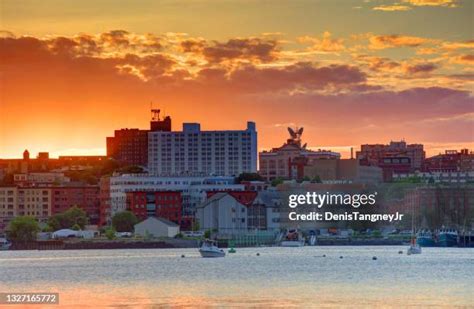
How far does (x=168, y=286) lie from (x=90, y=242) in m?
22.1

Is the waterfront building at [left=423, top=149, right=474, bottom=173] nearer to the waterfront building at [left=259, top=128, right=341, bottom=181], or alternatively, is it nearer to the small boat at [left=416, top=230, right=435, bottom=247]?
the waterfront building at [left=259, top=128, right=341, bottom=181]

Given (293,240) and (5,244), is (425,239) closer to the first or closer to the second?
(293,240)

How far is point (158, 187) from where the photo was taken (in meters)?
54.4

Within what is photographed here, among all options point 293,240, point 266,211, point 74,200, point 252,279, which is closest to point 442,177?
point 74,200

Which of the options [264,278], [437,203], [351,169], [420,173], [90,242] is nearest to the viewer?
[264,278]

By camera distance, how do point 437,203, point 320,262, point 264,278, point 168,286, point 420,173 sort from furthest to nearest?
point 420,173 < point 437,203 < point 320,262 < point 264,278 < point 168,286

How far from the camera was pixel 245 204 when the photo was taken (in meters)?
46.8

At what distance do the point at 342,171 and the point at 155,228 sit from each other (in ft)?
29.9

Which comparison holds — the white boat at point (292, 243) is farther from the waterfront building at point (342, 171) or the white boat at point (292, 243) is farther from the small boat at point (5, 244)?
the small boat at point (5, 244)

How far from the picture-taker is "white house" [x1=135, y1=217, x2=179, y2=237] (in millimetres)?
47000

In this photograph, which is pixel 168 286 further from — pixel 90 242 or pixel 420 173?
pixel 420 173

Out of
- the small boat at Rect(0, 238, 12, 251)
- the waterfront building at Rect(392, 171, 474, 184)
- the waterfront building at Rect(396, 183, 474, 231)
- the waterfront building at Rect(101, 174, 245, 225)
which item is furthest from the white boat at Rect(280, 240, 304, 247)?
the waterfront building at Rect(392, 171, 474, 184)

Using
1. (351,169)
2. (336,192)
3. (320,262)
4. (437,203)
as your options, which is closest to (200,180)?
(351,169)

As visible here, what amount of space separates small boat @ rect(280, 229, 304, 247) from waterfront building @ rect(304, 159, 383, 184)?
6267 mm
